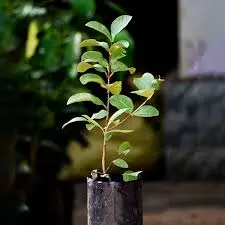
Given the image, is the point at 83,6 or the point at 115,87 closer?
the point at 115,87

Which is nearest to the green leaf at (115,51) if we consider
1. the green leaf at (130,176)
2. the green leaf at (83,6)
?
the green leaf at (130,176)

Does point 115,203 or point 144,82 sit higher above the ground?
point 144,82

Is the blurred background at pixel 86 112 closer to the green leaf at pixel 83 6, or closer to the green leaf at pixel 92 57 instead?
the green leaf at pixel 83 6

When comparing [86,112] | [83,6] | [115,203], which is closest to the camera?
[115,203]

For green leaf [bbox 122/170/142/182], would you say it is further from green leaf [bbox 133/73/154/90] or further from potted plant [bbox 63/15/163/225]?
green leaf [bbox 133/73/154/90]

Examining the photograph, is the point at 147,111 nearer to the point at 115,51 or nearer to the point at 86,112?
the point at 115,51

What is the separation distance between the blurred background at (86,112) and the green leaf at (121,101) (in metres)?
0.60

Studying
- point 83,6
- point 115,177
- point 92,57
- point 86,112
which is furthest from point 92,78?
point 86,112

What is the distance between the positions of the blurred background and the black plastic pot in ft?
2.27

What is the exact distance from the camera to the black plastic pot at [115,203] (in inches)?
39.9

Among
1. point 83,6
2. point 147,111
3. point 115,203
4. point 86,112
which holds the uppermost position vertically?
point 83,6

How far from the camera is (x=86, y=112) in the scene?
2303mm

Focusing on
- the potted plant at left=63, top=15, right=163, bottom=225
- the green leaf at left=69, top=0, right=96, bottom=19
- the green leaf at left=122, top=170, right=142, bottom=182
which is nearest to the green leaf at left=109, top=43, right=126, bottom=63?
the potted plant at left=63, top=15, right=163, bottom=225

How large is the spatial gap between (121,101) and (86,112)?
1.22m
